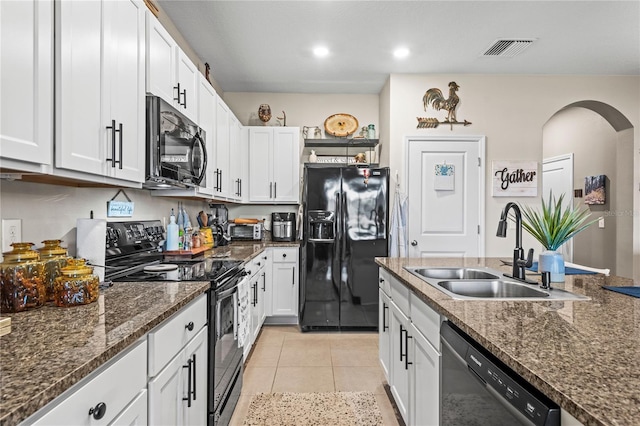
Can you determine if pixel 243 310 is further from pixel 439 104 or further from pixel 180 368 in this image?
pixel 439 104

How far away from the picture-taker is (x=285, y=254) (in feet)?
13.4

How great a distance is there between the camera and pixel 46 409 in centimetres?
72

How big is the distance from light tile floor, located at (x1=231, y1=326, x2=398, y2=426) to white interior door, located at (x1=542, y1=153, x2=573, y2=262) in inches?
Result: 129

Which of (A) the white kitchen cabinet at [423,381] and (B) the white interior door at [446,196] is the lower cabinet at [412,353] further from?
(B) the white interior door at [446,196]

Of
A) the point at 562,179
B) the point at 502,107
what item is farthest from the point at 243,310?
the point at 562,179

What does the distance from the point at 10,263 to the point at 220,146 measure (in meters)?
2.30

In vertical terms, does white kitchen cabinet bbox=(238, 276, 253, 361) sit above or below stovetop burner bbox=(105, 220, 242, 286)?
below

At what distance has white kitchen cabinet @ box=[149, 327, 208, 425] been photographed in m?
1.23

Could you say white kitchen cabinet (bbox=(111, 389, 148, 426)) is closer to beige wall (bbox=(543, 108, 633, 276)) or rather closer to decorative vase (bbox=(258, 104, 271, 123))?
decorative vase (bbox=(258, 104, 271, 123))

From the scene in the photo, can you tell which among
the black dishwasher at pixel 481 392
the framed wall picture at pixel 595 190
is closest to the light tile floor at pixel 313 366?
the black dishwasher at pixel 481 392

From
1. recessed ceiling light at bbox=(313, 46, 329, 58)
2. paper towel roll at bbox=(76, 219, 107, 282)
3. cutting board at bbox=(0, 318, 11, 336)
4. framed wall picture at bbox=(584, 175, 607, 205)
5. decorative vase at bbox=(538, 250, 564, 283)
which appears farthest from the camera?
framed wall picture at bbox=(584, 175, 607, 205)

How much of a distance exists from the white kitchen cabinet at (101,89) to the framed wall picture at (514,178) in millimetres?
3623

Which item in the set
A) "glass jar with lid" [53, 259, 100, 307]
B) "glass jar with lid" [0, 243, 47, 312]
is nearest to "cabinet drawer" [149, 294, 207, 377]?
"glass jar with lid" [53, 259, 100, 307]

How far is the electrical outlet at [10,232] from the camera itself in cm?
137
